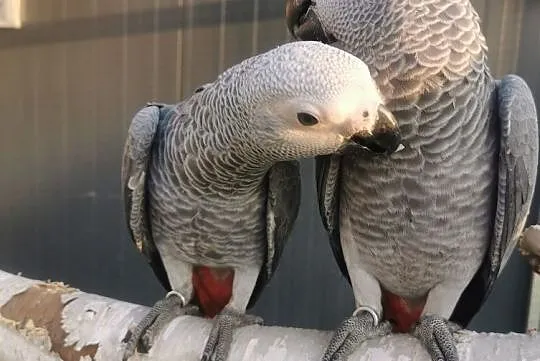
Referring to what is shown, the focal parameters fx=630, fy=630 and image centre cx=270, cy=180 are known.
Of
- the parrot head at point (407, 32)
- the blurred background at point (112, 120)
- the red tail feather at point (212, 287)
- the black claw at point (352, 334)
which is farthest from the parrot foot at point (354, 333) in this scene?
the blurred background at point (112, 120)

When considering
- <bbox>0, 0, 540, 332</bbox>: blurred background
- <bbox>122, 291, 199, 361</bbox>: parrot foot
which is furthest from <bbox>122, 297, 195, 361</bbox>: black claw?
<bbox>0, 0, 540, 332</bbox>: blurred background

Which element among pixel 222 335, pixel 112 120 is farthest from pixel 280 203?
pixel 112 120

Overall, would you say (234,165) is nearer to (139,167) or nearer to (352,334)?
(139,167)

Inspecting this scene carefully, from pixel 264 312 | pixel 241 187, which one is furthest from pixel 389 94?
pixel 264 312

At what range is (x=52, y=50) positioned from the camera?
2.39 metres

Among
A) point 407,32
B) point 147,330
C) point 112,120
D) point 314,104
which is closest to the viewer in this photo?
point 314,104

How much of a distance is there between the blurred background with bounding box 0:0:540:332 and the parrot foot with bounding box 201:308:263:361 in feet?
3.44

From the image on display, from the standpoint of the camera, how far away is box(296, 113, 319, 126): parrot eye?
85cm

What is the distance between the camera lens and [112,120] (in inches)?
91.9

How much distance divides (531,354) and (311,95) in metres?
0.47

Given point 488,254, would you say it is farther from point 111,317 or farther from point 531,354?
point 111,317

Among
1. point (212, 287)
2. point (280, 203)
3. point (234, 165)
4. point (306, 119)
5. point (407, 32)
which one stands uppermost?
point (407, 32)

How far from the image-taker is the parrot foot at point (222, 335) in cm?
101

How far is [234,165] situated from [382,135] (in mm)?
244
